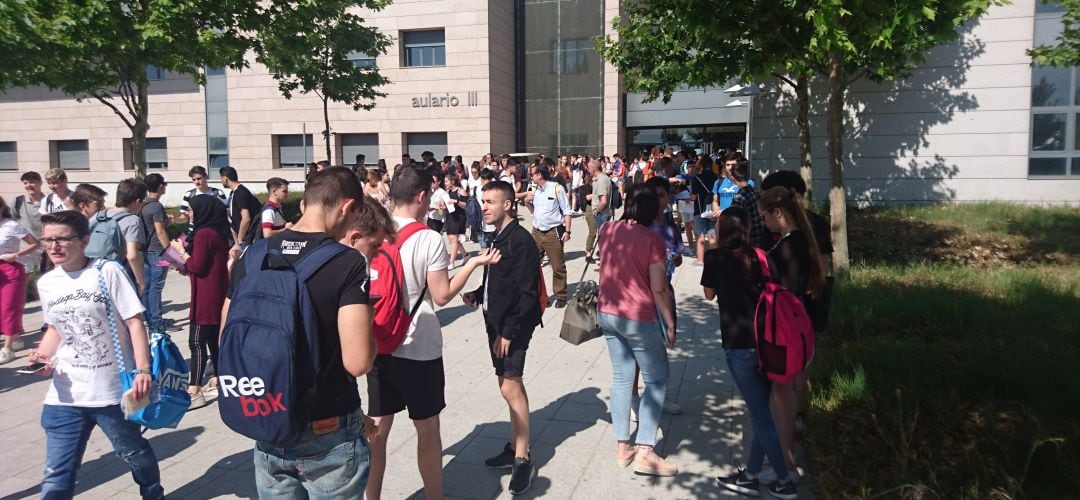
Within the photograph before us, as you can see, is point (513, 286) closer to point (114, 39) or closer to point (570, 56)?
point (114, 39)

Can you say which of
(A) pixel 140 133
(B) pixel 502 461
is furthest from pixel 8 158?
(B) pixel 502 461

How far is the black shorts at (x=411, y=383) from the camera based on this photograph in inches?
139

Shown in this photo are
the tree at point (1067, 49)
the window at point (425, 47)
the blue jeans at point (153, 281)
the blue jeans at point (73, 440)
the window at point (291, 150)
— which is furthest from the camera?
the window at point (291, 150)

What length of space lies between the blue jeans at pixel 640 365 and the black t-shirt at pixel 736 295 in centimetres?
49

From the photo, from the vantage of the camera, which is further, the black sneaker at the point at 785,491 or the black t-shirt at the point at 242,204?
the black t-shirt at the point at 242,204

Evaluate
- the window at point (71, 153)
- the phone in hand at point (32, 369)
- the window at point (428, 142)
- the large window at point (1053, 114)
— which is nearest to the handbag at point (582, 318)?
the phone in hand at point (32, 369)

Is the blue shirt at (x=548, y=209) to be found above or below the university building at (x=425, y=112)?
below

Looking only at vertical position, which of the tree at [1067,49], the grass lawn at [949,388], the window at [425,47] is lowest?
the grass lawn at [949,388]

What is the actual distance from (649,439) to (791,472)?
0.89 meters

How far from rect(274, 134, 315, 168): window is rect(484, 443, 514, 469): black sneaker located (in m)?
33.2

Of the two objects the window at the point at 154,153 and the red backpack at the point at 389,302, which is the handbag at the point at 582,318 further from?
the window at the point at 154,153

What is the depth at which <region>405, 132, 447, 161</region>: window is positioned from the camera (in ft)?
111

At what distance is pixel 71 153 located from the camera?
39.1 meters

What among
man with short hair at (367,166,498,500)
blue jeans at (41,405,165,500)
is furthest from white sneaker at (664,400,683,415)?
blue jeans at (41,405,165,500)
